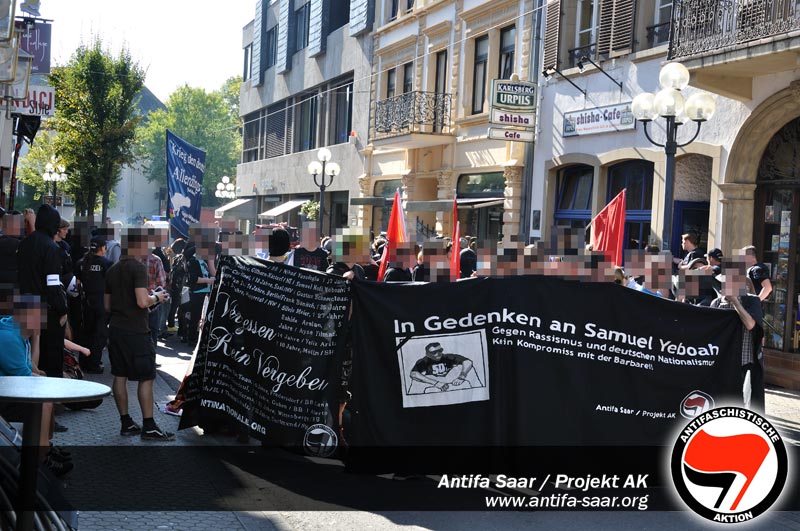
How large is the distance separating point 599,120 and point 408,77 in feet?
37.7

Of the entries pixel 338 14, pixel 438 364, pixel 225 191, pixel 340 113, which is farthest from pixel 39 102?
pixel 225 191

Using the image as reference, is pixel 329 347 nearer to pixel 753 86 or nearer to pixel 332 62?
pixel 753 86

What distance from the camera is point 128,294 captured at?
7.75m

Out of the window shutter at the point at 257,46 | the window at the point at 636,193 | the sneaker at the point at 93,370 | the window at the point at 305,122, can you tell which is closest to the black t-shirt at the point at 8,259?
the sneaker at the point at 93,370

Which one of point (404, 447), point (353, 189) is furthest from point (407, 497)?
point (353, 189)

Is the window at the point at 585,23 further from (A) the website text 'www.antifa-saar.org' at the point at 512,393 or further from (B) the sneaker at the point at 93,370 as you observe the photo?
(A) the website text 'www.antifa-saar.org' at the point at 512,393

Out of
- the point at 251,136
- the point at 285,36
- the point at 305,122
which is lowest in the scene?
the point at 305,122

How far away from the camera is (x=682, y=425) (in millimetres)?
6594

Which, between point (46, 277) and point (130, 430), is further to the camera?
point (46, 277)

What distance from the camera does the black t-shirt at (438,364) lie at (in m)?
6.49

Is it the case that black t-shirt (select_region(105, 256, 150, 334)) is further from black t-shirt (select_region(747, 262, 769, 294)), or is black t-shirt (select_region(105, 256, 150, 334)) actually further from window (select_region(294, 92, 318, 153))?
window (select_region(294, 92, 318, 153))

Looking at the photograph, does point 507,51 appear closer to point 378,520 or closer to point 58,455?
point 58,455

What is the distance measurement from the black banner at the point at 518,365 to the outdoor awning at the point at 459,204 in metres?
15.2

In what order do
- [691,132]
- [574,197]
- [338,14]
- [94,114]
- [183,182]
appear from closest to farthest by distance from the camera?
1. [183,182]
2. [691,132]
3. [574,197]
4. [94,114]
5. [338,14]
